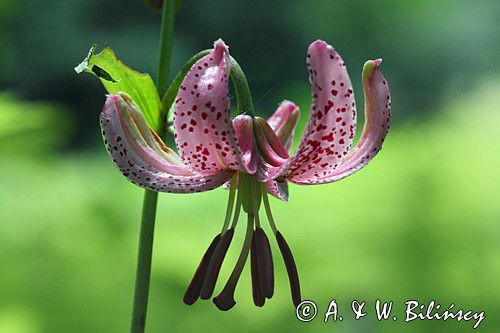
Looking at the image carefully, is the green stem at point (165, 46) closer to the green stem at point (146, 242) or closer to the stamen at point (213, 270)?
the green stem at point (146, 242)

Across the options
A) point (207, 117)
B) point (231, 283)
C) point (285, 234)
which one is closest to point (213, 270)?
point (231, 283)

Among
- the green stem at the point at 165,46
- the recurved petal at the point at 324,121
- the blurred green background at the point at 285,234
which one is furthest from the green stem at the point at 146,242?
the blurred green background at the point at 285,234

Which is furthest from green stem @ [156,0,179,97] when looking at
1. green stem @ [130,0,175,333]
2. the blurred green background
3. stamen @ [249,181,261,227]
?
the blurred green background

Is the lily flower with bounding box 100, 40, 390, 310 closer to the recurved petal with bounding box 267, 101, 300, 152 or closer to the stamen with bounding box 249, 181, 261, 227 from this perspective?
the stamen with bounding box 249, 181, 261, 227

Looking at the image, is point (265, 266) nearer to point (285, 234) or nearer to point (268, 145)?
point (268, 145)

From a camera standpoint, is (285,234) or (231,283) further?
(285,234)

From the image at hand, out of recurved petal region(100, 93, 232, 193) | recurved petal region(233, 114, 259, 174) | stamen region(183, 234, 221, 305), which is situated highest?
recurved petal region(233, 114, 259, 174)
